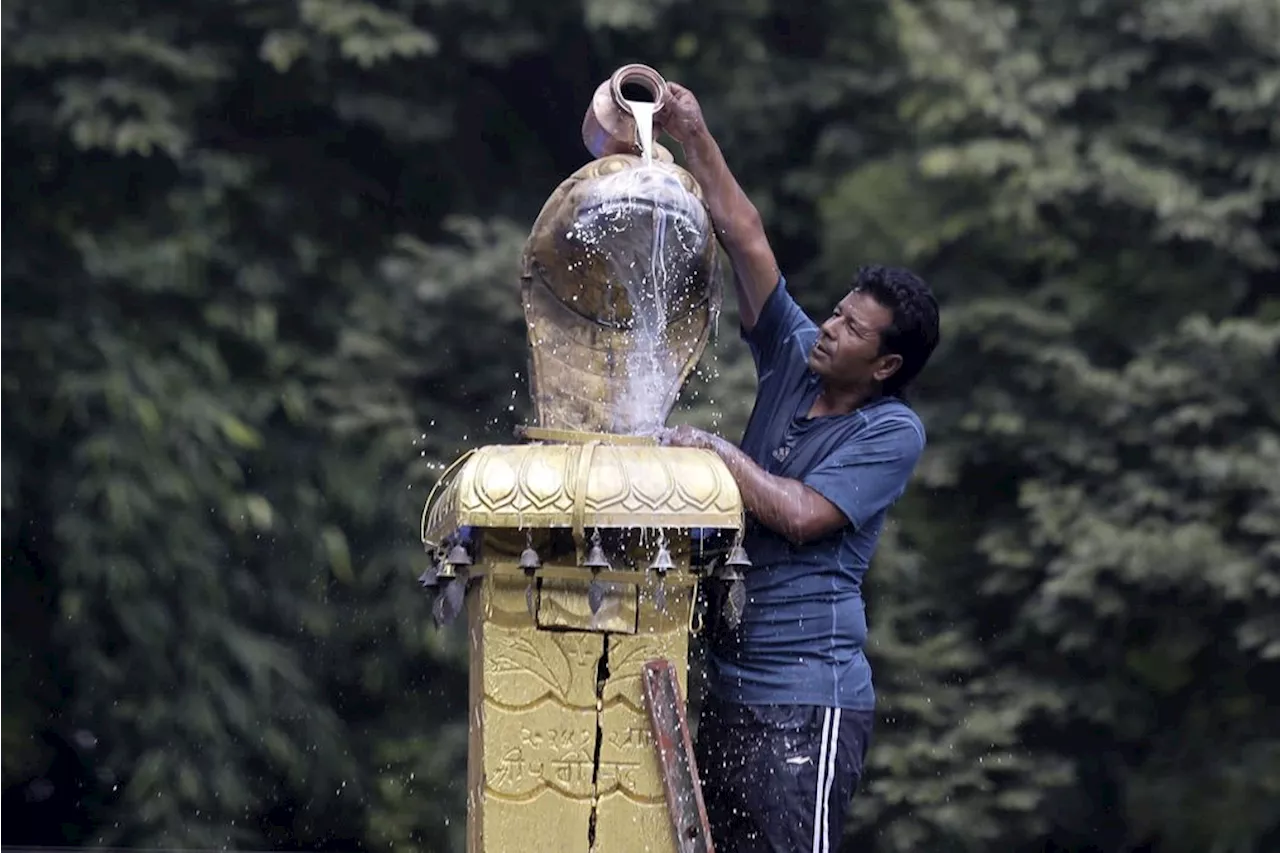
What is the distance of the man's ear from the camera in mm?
3564

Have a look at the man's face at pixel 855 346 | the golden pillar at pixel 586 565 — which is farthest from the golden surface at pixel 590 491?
the man's face at pixel 855 346

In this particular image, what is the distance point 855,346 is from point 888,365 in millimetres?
73

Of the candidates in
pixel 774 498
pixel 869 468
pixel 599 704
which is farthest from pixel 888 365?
pixel 599 704

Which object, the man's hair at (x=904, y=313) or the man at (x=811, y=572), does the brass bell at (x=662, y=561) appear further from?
the man's hair at (x=904, y=313)

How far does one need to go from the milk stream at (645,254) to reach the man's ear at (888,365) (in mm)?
330

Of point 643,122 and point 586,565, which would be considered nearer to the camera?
point 586,565

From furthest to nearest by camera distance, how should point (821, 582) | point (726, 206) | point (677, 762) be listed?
point (726, 206) → point (821, 582) → point (677, 762)

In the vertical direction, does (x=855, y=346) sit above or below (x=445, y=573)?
above

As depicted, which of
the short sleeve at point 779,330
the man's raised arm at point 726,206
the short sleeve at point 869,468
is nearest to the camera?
the short sleeve at point 869,468

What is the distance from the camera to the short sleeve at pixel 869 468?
A: 344cm

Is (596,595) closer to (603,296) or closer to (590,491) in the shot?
(590,491)

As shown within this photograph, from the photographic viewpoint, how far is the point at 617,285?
3400 millimetres

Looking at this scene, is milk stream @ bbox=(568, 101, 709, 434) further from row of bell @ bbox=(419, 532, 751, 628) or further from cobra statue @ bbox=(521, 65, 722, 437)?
row of bell @ bbox=(419, 532, 751, 628)

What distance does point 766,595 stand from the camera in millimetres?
3494
